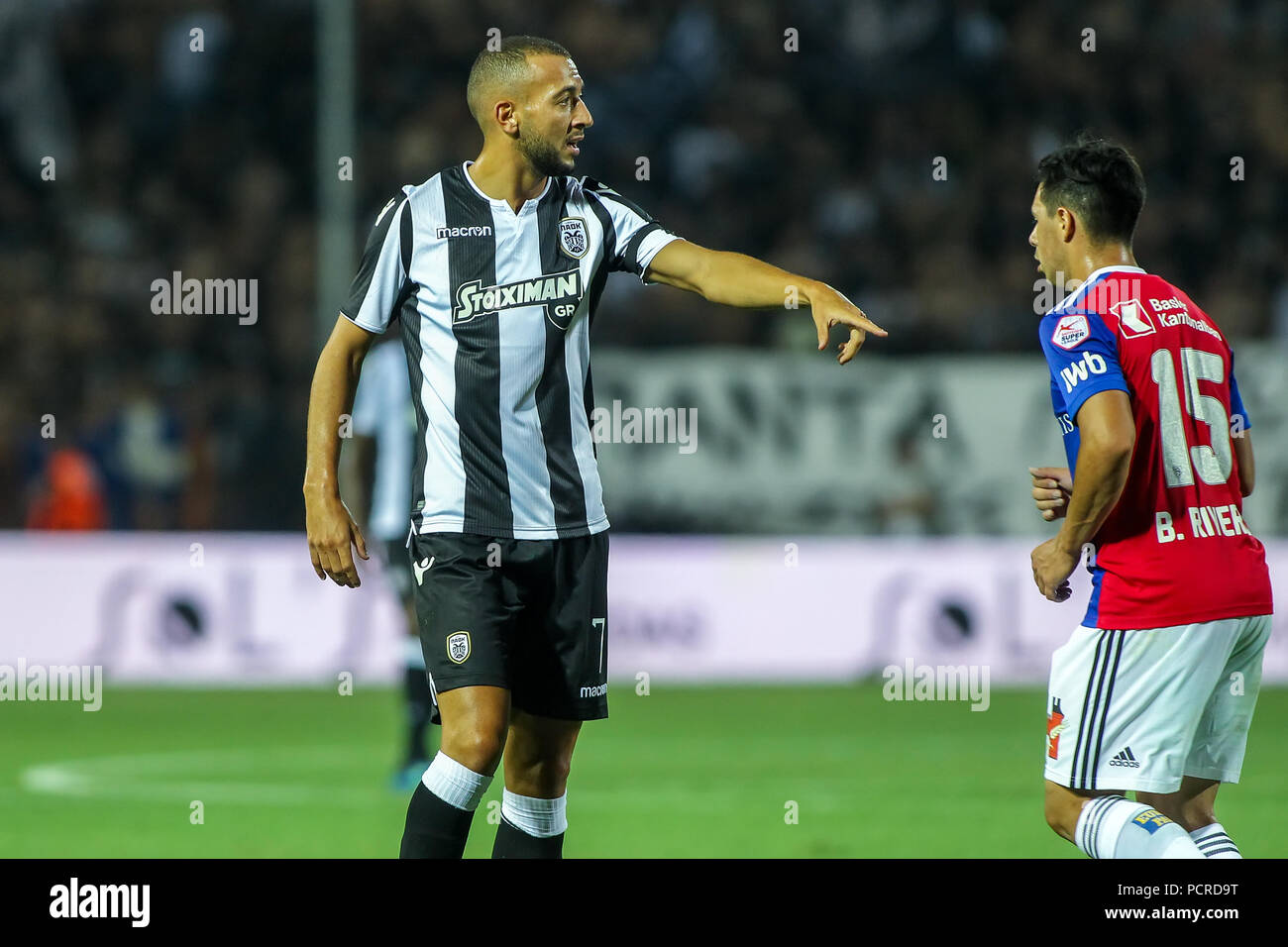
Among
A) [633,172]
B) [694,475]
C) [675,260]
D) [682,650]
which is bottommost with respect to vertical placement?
[682,650]

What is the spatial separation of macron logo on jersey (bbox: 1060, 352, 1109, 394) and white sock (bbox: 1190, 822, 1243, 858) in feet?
3.82

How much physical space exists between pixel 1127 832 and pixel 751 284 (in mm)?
1720

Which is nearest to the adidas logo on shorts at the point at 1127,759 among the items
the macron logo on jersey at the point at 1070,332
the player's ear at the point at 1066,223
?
the macron logo on jersey at the point at 1070,332

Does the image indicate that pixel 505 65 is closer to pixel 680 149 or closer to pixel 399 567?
pixel 399 567

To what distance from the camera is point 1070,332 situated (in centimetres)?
462

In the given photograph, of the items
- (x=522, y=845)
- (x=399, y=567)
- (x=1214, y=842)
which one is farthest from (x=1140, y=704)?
(x=399, y=567)

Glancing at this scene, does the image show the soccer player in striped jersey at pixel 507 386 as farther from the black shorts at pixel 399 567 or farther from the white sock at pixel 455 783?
the black shorts at pixel 399 567

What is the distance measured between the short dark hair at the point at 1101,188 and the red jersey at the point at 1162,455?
127 millimetres

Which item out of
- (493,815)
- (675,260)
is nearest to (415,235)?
(675,260)

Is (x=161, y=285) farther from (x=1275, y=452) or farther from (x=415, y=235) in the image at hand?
(x=415, y=235)

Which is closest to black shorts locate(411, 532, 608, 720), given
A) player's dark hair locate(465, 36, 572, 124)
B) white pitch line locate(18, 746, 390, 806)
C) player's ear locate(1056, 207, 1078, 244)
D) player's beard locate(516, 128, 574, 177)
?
player's beard locate(516, 128, 574, 177)

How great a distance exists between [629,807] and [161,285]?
10.7m

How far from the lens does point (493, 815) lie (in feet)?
25.4

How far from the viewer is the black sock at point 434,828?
5.00m
